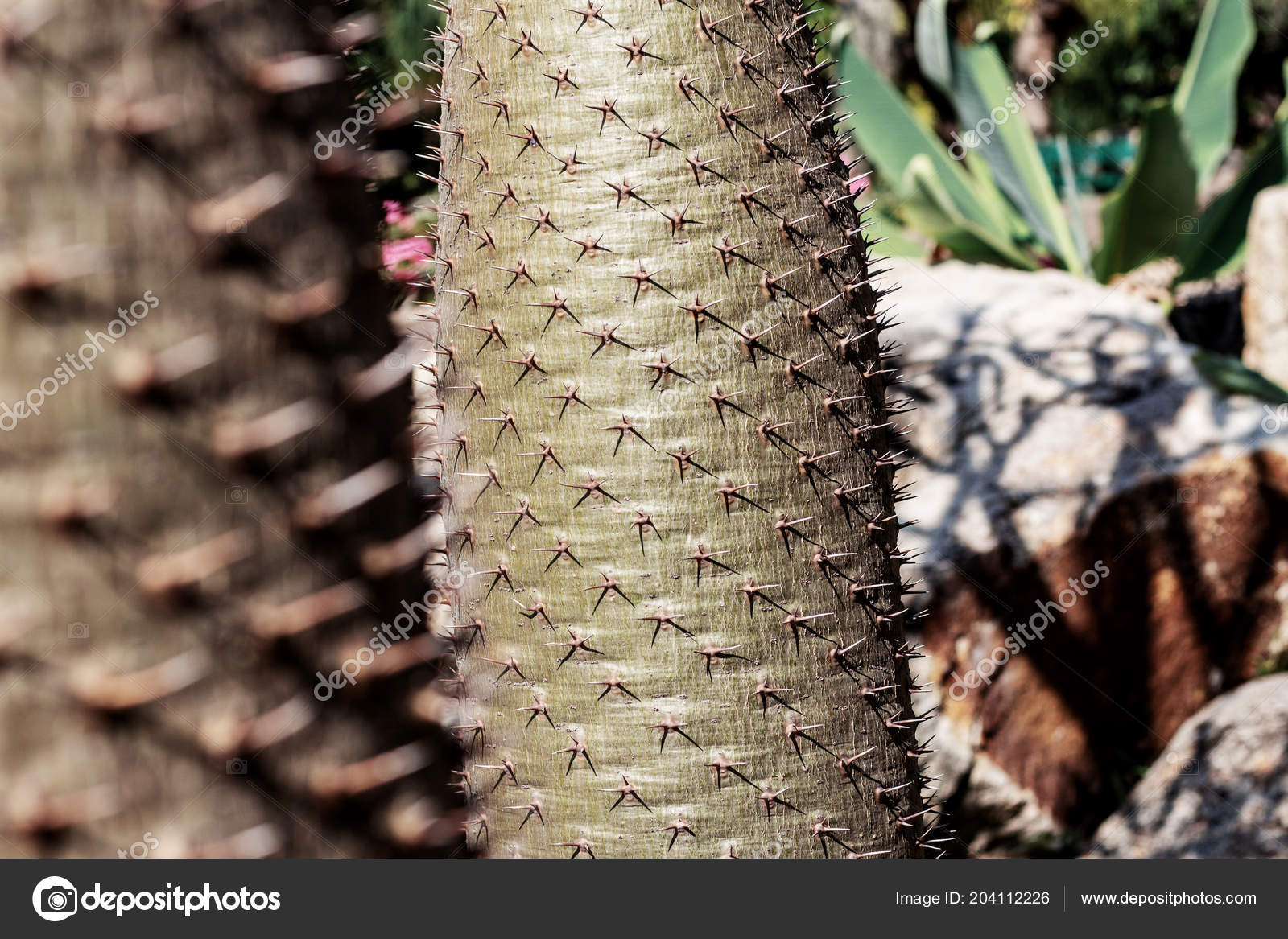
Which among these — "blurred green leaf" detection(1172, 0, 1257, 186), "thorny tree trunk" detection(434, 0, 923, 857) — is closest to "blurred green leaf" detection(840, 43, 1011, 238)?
"blurred green leaf" detection(1172, 0, 1257, 186)

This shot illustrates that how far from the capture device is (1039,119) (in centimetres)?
1102

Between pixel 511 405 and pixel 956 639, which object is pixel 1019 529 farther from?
pixel 511 405

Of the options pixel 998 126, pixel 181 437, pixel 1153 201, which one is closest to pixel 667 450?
pixel 181 437

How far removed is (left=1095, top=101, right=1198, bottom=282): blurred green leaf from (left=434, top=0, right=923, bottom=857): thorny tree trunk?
16.9ft

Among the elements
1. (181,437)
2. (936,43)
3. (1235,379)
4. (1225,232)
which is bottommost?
(181,437)

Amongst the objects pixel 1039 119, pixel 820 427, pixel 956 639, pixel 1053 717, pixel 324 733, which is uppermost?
pixel 1039 119

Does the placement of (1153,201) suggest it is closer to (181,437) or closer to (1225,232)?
(1225,232)

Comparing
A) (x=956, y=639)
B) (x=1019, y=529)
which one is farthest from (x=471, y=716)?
(x=1019, y=529)

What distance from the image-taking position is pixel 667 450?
1686 millimetres

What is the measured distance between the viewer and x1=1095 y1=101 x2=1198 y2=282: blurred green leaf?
6062mm

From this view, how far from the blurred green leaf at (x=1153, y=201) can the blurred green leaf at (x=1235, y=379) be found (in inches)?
79.7

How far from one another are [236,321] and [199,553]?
0.65 ft

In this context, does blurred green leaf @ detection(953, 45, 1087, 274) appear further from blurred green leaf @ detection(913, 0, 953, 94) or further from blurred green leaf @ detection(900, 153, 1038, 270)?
blurred green leaf @ detection(900, 153, 1038, 270)
